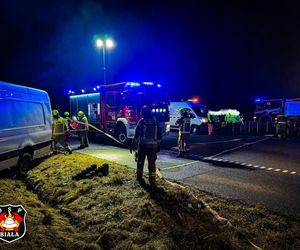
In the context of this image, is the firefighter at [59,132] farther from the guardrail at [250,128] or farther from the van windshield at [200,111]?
the guardrail at [250,128]

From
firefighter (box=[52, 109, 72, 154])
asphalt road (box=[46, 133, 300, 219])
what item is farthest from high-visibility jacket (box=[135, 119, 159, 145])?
firefighter (box=[52, 109, 72, 154])

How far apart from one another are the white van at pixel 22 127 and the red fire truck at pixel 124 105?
456 cm

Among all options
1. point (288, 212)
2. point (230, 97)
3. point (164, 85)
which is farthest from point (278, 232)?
point (230, 97)

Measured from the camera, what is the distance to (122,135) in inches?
513

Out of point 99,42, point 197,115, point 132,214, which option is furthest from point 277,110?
point 132,214

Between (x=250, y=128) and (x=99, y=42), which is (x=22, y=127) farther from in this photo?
(x=250, y=128)

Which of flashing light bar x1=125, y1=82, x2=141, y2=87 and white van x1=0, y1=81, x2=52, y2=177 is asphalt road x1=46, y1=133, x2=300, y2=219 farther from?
flashing light bar x1=125, y1=82, x2=141, y2=87

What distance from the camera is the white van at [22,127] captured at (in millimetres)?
6035

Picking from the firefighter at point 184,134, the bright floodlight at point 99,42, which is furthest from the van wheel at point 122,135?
the bright floodlight at point 99,42

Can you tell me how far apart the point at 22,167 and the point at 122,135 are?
21.3ft

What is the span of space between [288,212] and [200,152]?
20.1 ft

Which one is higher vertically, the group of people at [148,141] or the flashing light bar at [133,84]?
the flashing light bar at [133,84]

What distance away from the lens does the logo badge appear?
9.91ft

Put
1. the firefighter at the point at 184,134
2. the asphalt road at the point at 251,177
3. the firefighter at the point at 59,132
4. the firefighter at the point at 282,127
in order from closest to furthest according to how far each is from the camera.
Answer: the asphalt road at the point at 251,177
the firefighter at the point at 184,134
the firefighter at the point at 59,132
the firefighter at the point at 282,127
